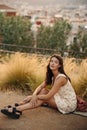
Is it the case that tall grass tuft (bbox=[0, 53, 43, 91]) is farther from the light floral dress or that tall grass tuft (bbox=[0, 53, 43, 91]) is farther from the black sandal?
the black sandal

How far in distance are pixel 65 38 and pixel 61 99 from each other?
2381cm

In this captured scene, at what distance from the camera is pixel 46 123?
437 cm

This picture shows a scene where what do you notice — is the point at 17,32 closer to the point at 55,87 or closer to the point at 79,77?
the point at 79,77

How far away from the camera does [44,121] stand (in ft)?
14.6

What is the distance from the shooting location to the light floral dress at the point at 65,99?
185 inches

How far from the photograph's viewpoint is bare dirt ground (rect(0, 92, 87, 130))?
4.21 meters

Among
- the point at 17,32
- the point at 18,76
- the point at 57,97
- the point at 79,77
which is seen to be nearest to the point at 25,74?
the point at 18,76

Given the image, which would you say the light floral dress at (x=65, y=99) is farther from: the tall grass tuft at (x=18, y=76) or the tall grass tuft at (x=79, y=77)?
the tall grass tuft at (x=18, y=76)

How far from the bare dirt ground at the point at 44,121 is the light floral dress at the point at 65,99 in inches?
3.3

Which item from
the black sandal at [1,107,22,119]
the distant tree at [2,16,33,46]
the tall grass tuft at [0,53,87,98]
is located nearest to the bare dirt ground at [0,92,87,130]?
the black sandal at [1,107,22,119]

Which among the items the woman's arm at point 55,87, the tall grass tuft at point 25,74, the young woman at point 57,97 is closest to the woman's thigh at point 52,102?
the young woman at point 57,97

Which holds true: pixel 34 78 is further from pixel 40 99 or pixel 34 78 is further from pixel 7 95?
pixel 40 99

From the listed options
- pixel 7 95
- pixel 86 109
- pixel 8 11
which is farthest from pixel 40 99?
pixel 8 11

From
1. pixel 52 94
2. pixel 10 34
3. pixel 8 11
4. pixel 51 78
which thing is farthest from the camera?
pixel 8 11
